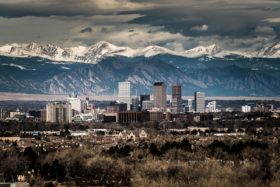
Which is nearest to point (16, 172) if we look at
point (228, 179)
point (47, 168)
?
point (47, 168)

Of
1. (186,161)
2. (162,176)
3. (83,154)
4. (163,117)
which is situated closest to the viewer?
(162,176)

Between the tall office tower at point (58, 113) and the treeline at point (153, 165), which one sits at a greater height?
the tall office tower at point (58, 113)

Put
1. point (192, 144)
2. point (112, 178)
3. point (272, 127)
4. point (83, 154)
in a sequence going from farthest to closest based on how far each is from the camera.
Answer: point (272, 127) → point (192, 144) → point (83, 154) → point (112, 178)

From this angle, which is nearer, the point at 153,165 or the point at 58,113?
the point at 153,165

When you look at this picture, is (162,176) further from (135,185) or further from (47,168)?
(47,168)

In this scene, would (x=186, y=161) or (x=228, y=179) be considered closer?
(x=228, y=179)

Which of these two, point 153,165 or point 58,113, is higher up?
point 58,113

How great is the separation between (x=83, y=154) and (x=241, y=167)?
16573 millimetres

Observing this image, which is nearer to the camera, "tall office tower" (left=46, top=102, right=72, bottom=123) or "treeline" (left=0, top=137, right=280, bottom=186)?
"treeline" (left=0, top=137, right=280, bottom=186)

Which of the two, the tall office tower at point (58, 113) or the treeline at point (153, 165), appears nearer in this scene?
the treeline at point (153, 165)

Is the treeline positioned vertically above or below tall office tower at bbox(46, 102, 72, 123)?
below

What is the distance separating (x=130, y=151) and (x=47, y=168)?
670 inches

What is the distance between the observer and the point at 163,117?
7047 inches

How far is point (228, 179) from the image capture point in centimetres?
5366
